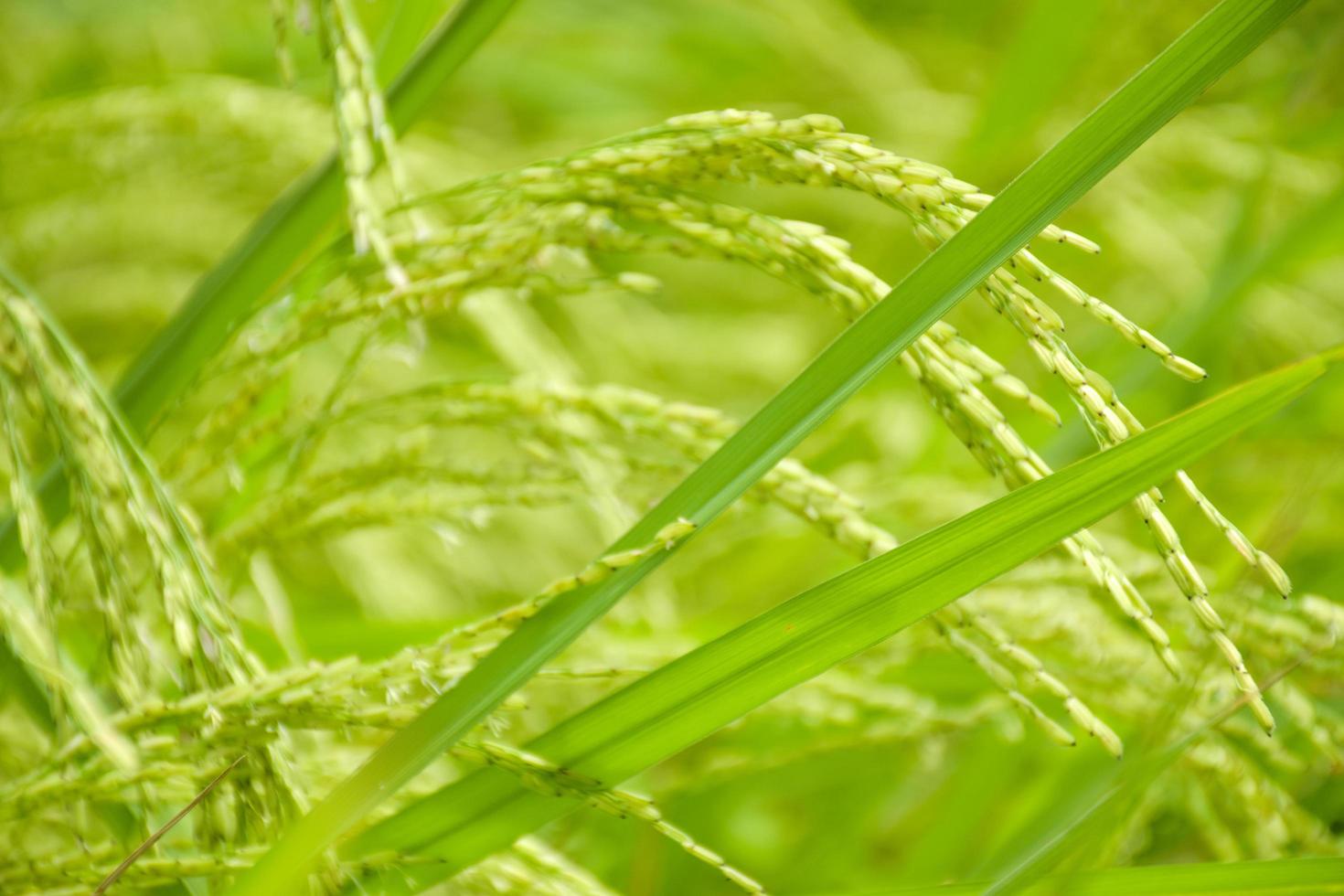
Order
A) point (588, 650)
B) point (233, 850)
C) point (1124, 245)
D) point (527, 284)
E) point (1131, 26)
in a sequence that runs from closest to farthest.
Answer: point (233, 850) < point (527, 284) < point (588, 650) < point (1124, 245) < point (1131, 26)

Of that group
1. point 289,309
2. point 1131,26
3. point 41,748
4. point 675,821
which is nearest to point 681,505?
point 289,309

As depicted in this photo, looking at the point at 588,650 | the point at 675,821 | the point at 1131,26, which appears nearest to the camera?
the point at 588,650

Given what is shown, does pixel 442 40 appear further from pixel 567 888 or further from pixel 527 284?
pixel 567 888

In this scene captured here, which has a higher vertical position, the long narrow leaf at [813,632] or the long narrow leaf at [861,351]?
the long narrow leaf at [861,351]

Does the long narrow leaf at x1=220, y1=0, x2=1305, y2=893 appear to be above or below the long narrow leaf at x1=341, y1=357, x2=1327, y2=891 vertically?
above

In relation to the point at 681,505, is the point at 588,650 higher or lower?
higher
